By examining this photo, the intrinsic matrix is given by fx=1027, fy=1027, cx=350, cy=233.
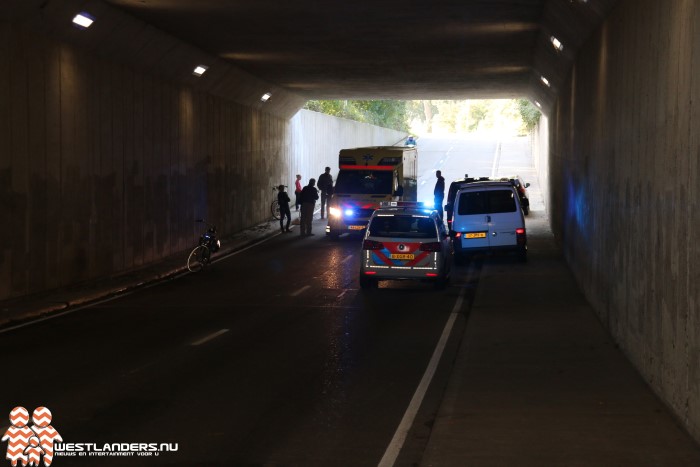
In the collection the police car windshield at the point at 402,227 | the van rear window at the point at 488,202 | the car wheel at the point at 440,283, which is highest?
the van rear window at the point at 488,202

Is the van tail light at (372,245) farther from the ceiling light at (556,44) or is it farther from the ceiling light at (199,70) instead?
the ceiling light at (199,70)

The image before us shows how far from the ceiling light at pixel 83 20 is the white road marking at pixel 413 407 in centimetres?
999

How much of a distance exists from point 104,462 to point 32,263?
41.3ft

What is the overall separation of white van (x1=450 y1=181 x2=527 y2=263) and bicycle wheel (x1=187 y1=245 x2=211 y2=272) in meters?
6.70

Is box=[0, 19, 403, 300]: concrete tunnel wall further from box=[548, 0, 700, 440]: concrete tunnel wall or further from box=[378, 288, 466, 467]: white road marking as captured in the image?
box=[548, 0, 700, 440]: concrete tunnel wall

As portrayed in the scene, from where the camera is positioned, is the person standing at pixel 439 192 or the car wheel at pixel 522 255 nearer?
the car wheel at pixel 522 255

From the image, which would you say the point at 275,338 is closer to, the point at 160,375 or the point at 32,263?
the point at 160,375

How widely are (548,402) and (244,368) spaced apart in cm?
409

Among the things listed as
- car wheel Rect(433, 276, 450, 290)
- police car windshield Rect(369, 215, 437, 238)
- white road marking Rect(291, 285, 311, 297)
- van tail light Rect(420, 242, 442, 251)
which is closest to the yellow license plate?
van tail light Rect(420, 242, 442, 251)

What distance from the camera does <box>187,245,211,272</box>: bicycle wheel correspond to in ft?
88.3

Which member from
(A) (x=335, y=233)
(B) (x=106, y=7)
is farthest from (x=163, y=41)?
(A) (x=335, y=233)

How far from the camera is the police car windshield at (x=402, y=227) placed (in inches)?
881

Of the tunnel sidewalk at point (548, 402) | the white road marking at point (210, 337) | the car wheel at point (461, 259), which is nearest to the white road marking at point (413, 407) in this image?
the tunnel sidewalk at point (548, 402)

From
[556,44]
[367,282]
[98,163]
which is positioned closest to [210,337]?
[367,282]
